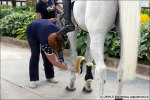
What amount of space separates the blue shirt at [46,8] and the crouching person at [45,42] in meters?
0.80

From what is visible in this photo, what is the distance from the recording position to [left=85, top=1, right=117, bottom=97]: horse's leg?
2227 millimetres

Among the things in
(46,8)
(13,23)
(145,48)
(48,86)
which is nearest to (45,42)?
(48,86)

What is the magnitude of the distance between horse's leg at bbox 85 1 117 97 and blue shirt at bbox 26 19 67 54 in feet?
3.08

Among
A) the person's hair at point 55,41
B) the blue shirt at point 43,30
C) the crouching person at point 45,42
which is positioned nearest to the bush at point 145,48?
the crouching person at point 45,42

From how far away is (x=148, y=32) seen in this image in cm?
515

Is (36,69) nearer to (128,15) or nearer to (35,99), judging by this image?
(35,99)

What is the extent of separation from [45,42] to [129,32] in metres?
1.43

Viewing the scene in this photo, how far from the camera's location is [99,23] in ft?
7.43

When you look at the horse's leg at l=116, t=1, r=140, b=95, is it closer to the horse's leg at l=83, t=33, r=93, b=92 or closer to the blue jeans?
the horse's leg at l=83, t=33, r=93, b=92

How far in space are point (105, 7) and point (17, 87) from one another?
92.6 inches

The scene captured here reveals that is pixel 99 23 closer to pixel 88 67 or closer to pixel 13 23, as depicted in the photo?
pixel 88 67

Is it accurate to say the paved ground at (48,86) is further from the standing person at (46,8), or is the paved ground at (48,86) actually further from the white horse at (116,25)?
the standing person at (46,8)

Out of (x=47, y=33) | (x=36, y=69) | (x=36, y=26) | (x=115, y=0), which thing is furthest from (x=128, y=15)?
(x=36, y=69)

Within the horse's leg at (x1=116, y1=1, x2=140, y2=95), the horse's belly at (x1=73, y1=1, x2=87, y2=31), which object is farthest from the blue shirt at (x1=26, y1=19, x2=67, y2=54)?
the horse's leg at (x1=116, y1=1, x2=140, y2=95)
